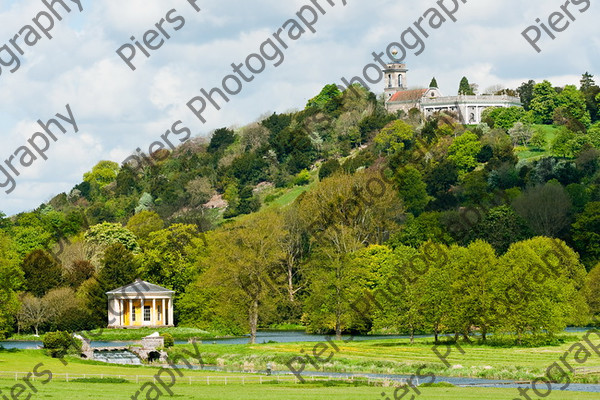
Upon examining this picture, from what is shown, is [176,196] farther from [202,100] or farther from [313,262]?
[202,100]

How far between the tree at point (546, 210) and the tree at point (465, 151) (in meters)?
33.8

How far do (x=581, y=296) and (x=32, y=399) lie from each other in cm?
5769

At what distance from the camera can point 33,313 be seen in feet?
303

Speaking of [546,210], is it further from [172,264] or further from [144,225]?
[144,225]

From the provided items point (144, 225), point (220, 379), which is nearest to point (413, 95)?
point (144, 225)

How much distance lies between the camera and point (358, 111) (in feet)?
634

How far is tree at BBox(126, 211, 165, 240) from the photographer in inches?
→ 4721

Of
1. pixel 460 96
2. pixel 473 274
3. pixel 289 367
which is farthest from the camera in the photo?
pixel 460 96

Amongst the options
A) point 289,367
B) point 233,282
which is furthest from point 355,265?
point 289,367

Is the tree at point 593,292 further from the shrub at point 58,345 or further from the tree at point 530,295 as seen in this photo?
the shrub at point 58,345

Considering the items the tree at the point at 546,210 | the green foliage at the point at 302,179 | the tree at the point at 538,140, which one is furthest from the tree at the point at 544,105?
the tree at the point at 546,210

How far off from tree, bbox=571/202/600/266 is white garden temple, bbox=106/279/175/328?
4258 centimetres

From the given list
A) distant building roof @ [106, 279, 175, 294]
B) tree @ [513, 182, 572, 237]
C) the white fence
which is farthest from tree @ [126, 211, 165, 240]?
the white fence

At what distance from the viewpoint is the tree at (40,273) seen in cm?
9731
